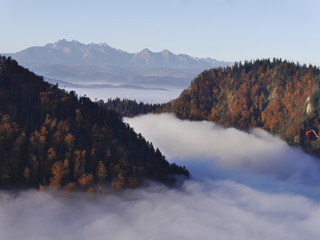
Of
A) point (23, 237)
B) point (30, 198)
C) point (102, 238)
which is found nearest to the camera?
point (23, 237)

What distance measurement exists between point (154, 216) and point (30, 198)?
51.0 meters

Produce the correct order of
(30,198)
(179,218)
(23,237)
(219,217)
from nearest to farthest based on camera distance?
(23,237), (30,198), (179,218), (219,217)

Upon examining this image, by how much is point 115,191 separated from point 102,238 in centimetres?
4328

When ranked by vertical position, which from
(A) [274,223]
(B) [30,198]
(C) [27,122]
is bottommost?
(A) [274,223]

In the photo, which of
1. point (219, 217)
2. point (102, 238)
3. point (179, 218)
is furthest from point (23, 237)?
point (219, 217)

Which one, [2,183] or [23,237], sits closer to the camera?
[23,237]

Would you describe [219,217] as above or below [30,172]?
below

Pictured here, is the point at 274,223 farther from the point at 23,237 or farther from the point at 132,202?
the point at 23,237

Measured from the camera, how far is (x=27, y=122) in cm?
19325

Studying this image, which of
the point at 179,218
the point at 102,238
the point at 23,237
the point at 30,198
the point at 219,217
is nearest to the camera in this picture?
the point at 23,237

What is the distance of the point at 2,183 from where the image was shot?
167 meters

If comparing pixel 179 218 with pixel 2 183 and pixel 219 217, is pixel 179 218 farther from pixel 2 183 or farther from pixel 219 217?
pixel 2 183

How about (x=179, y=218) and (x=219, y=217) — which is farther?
(x=219, y=217)

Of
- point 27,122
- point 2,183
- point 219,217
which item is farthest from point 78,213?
point 219,217
